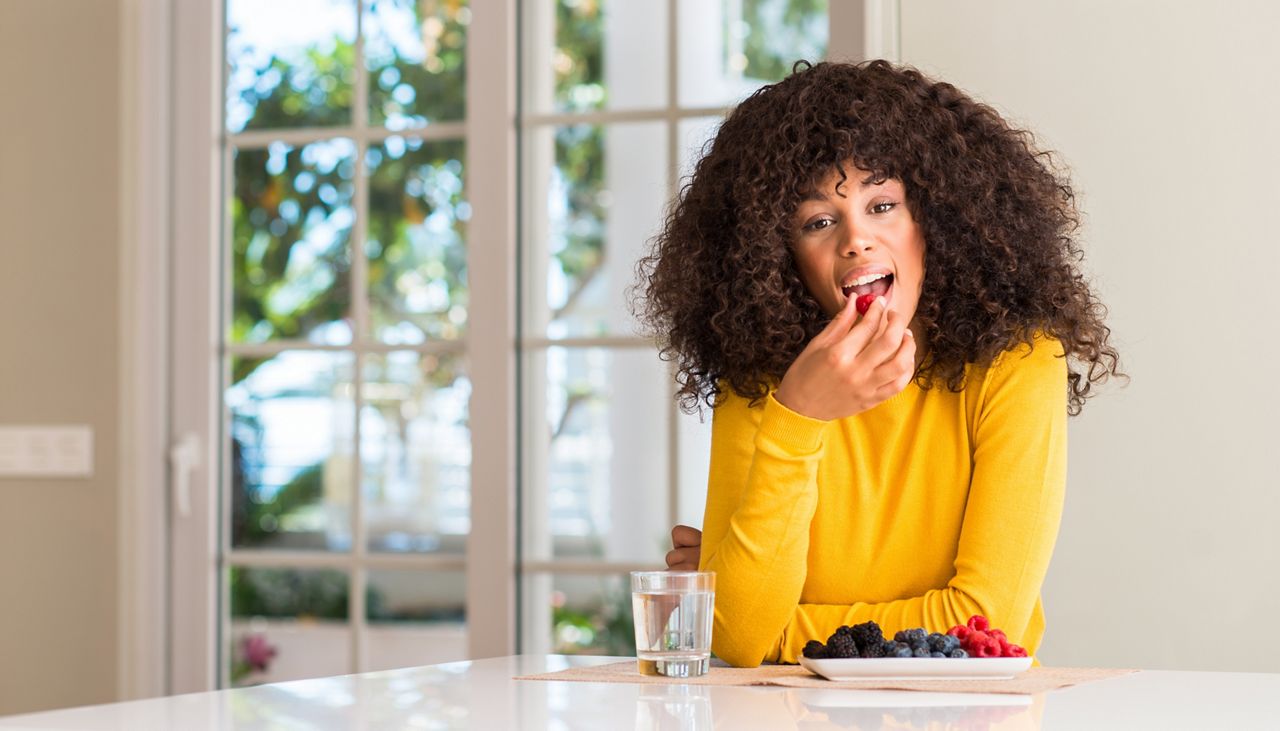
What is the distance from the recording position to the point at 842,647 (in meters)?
1.19

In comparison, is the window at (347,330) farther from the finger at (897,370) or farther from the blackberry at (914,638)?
the blackberry at (914,638)

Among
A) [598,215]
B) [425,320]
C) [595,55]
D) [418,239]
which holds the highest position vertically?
[595,55]

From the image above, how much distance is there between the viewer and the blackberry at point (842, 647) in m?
1.19

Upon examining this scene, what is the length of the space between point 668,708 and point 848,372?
1.62ft

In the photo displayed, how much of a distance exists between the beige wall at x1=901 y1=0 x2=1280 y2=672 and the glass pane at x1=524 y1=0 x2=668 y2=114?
1247mm

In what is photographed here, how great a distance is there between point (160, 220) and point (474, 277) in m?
0.78

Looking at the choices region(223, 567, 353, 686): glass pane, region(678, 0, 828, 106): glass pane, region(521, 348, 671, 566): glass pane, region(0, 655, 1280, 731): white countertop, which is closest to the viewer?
region(0, 655, 1280, 731): white countertop

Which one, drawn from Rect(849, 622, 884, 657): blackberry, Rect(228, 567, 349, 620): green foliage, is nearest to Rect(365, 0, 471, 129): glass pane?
Rect(228, 567, 349, 620): green foliage

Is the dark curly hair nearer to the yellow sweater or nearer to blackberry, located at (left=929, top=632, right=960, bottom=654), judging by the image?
the yellow sweater

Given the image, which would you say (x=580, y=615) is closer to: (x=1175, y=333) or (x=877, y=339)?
(x=1175, y=333)

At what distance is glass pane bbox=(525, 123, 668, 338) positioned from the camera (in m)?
4.90

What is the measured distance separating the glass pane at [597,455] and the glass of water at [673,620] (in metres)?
1.59

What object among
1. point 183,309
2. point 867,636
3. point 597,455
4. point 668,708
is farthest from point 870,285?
point 597,455

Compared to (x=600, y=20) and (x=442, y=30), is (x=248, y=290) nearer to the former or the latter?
(x=442, y=30)
